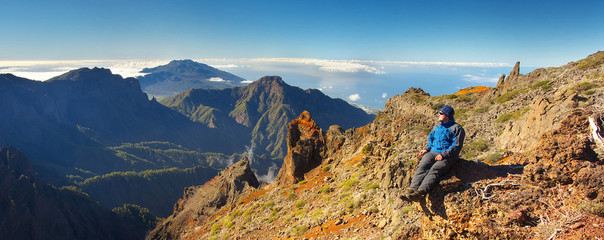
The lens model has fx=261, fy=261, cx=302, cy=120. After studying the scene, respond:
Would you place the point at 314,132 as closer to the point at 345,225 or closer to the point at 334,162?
the point at 334,162

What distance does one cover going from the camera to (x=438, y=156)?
8680 mm

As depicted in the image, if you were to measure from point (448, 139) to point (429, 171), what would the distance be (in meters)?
1.44

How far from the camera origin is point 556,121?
13508 mm

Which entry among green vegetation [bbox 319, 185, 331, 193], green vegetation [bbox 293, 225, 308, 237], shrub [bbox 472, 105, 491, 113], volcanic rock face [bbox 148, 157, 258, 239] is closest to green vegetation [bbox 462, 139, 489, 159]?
shrub [bbox 472, 105, 491, 113]

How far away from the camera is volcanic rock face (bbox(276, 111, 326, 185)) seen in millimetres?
39156

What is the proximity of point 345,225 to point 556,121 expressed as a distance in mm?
12207

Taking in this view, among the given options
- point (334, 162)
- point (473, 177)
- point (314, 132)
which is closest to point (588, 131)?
point (473, 177)

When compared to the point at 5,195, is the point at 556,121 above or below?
above

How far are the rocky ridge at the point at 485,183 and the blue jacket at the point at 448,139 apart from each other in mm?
825

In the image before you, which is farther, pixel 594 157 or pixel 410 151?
pixel 410 151

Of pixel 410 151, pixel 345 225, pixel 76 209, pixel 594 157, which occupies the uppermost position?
pixel 594 157

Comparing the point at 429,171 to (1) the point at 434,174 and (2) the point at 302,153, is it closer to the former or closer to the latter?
(1) the point at 434,174

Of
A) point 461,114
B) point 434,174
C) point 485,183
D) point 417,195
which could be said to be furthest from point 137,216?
point 485,183

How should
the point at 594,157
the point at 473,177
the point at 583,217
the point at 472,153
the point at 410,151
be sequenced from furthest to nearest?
the point at 410,151 < the point at 472,153 < the point at 473,177 < the point at 594,157 < the point at 583,217
